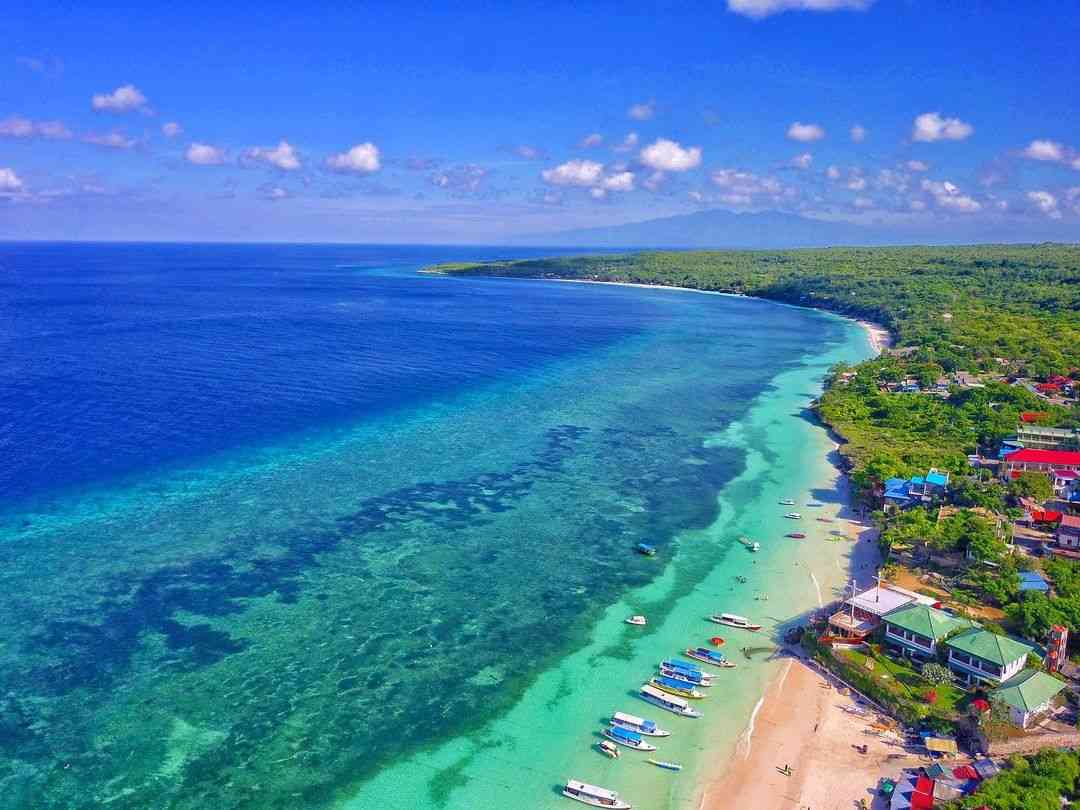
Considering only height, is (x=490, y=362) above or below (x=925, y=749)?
above

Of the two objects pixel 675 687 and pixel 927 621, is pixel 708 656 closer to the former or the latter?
pixel 675 687

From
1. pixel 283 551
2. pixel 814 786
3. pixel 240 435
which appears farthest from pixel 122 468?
pixel 814 786

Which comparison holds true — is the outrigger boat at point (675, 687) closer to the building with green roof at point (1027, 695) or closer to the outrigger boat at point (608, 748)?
the outrigger boat at point (608, 748)

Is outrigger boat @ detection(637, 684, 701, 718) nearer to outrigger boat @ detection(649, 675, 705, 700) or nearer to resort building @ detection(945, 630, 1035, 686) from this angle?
outrigger boat @ detection(649, 675, 705, 700)

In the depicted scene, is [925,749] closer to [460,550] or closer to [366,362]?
[460,550]

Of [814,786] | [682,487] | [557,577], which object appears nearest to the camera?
[814,786]

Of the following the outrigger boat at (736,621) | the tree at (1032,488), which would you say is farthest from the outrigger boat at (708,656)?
the tree at (1032,488)

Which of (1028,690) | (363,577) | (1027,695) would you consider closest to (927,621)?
(1028,690)
